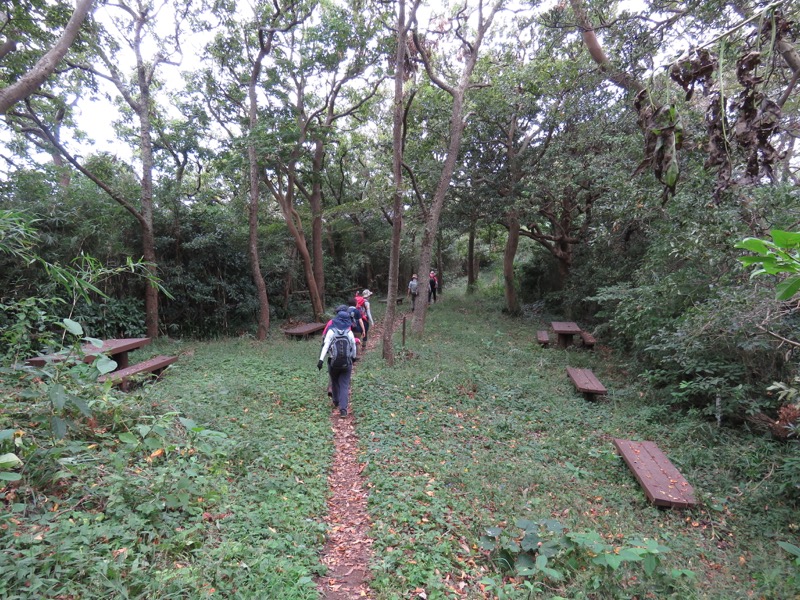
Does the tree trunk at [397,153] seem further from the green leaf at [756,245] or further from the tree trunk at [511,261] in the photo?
the green leaf at [756,245]

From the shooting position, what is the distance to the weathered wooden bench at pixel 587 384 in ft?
23.7

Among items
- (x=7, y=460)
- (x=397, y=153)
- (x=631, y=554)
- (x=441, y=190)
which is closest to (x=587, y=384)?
(x=631, y=554)

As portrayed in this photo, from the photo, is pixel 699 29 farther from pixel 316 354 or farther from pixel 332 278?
pixel 332 278

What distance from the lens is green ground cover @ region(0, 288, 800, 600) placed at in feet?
8.74

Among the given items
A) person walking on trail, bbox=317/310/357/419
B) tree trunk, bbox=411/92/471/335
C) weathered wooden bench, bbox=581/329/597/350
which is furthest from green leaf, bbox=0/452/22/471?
weathered wooden bench, bbox=581/329/597/350

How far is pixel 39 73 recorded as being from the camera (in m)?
5.35

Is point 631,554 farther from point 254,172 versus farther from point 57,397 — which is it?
point 254,172

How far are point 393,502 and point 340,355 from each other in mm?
2520

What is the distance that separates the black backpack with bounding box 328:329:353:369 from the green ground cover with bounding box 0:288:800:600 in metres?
0.86

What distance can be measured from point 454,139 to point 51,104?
12181 mm

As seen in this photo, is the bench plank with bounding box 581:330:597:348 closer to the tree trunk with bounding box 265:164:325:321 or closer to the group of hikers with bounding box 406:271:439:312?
the group of hikers with bounding box 406:271:439:312

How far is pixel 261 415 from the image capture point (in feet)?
18.4

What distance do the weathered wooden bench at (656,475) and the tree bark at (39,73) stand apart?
8776mm

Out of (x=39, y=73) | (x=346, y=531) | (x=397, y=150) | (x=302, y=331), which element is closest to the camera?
(x=346, y=531)
